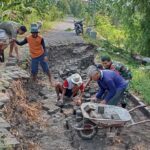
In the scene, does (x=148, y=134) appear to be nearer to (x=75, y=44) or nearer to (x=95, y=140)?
(x=95, y=140)

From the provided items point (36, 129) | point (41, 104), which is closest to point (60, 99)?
point (41, 104)

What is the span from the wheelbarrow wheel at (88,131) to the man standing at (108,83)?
0.72m

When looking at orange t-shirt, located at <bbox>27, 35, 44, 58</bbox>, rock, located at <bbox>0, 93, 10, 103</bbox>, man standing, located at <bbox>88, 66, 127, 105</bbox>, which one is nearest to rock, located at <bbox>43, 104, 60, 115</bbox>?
rock, located at <bbox>0, 93, 10, 103</bbox>

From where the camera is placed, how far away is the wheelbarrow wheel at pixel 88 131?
8047 millimetres

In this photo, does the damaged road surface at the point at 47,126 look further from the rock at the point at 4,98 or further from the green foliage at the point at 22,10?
the green foliage at the point at 22,10

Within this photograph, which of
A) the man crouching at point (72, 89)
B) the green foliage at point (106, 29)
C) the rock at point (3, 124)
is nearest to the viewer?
the rock at point (3, 124)

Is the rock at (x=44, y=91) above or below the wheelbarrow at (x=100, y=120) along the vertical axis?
below

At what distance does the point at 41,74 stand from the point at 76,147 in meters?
6.51

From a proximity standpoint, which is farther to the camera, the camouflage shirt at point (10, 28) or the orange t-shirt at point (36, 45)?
the camouflage shirt at point (10, 28)

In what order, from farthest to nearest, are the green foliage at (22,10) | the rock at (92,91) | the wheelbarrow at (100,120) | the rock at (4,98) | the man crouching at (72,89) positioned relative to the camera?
the green foliage at (22,10) → the rock at (92,91) → the man crouching at (72,89) → the rock at (4,98) → the wheelbarrow at (100,120)

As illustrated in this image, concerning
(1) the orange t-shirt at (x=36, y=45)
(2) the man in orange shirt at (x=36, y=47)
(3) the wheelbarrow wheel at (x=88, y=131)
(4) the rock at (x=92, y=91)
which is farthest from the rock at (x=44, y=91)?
(3) the wheelbarrow wheel at (x=88, y=131)

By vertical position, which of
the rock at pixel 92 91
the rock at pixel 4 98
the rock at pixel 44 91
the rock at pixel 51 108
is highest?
the rock at pixel 4 98

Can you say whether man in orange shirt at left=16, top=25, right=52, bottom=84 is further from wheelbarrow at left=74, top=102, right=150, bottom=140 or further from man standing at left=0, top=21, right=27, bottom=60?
wheelbarrow at left=74, top=102, right=150, bottom=140

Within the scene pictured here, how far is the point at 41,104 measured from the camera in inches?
421
